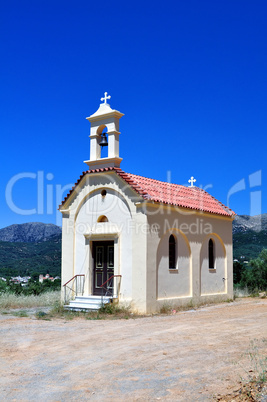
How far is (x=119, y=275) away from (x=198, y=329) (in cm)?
517

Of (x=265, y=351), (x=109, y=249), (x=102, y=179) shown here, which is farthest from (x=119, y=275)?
(x=265, y=351)

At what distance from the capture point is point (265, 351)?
8062 mm

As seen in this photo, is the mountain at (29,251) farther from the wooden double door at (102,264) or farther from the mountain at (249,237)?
the mountain at (249,237)

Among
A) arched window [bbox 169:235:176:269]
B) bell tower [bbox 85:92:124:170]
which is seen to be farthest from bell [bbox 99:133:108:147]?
arched window [bbox 169:235:176:269]

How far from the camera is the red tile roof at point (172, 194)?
52.8 ft

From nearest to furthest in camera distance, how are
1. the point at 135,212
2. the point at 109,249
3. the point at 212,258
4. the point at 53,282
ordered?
the point at 135,212 → the point at 109,249 → the point at 212,258 → the point at 53,282

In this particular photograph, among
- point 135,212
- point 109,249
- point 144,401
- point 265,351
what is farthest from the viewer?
point 109,249

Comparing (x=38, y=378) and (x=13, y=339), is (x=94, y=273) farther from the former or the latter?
(x=38, y=378)

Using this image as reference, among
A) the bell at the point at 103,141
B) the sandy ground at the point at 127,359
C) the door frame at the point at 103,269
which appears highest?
the bell at the point at 103,141

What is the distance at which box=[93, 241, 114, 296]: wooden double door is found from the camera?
16766 mm

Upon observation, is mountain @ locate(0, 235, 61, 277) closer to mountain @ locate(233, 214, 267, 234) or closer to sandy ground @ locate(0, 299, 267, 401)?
sandy ground @ locate(0, 299, 267, 401)

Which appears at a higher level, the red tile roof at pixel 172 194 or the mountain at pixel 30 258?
the red tile roof at pixel 172 194

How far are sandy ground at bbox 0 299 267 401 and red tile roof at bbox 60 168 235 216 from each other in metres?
4.95

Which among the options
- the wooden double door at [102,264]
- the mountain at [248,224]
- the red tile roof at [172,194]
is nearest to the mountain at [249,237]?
the mountain at [248,224]
